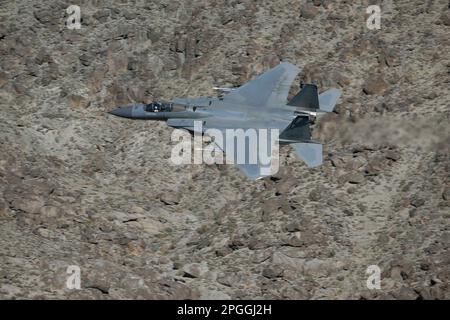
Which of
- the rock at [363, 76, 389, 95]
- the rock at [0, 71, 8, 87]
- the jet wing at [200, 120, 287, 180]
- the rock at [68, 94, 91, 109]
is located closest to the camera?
the jet wing at [200, 120, 287, 180]

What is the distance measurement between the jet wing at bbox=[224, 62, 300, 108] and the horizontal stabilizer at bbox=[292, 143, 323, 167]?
12.3 feet

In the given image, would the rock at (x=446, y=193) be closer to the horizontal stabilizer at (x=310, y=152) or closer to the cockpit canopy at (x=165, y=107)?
the horizontal stabilizer at (x=310, y=152)

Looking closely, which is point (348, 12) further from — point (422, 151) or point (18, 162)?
point (18, 162)

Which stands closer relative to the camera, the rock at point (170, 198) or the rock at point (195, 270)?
the rock at point (195, 270)

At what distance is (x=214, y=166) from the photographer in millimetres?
56969

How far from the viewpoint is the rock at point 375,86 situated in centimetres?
5956

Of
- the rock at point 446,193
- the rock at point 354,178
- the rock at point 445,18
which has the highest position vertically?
the rock at point 445,18

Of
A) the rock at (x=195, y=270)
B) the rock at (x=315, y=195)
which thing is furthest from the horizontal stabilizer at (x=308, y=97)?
the rock at (x=195, y=270)

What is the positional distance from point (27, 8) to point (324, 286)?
27316 mm

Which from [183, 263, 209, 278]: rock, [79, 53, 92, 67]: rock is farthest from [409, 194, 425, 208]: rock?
[79, 53, 92, 67]: rock

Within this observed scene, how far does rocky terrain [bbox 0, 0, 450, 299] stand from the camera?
48844 mm

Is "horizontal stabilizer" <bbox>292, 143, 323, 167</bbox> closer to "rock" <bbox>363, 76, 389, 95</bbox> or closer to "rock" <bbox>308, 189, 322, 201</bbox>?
"rock" <bbox>308, 189, 322, 201</bbox>

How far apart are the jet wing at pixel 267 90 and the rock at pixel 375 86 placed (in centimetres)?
638

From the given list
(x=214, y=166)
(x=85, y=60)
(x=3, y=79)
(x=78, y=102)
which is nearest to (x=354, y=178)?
(x=214, y=166)
